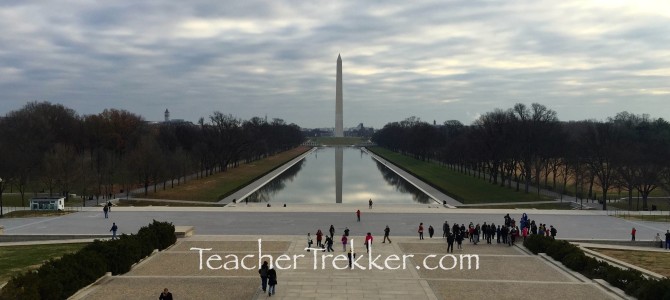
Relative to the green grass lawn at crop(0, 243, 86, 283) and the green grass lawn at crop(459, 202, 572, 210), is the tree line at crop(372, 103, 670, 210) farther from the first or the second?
the green grass lawn at crop(0, 243, 86, 283)

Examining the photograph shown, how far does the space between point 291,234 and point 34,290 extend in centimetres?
1690

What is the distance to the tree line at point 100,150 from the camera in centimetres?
5131

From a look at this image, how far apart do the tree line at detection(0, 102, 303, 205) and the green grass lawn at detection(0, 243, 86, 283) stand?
1923 centimetres

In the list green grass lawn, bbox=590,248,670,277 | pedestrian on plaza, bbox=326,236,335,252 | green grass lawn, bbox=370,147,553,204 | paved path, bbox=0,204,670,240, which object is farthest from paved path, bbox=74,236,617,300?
green grass lawn, bbox=370,147,553,204

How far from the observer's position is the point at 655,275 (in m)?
20.3

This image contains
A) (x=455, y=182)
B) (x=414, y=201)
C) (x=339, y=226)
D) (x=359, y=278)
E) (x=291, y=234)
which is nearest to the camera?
(x=359, y=278)

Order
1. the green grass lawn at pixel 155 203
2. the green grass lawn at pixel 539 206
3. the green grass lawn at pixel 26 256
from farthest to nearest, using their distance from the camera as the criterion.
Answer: the green grass lawn at pixel 155 203 → the green grass lawn at pixel 539 206 → the green grass lawn at pixel 26 256

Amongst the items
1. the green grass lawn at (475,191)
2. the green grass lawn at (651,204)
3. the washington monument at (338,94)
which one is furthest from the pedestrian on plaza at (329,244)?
the washington monument at (338,94)

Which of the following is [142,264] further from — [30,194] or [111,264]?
[30,194]

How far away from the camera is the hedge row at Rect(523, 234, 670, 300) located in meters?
15.9

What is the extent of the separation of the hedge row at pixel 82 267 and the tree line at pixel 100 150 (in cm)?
2583

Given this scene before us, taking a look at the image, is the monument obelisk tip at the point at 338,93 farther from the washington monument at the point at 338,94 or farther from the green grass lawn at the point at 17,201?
the green grass lawn at the point at 17,201

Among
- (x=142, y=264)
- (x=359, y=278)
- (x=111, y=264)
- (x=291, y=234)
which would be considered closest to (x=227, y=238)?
(x=291, y=234)

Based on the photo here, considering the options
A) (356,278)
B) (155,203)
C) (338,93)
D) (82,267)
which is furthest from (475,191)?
(338,93)
